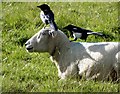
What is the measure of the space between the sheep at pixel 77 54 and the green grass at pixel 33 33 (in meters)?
0.18

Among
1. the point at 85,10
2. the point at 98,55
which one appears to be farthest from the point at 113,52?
the point at 85,10

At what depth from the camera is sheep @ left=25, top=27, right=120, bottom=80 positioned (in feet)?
25.8

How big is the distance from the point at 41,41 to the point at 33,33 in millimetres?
2677

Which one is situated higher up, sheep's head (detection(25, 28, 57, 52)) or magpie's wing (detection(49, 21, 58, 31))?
magpie's wing (detection(49, 21, 58, 31))

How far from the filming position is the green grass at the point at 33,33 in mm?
7629

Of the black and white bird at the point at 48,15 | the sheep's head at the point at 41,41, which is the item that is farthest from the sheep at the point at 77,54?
the black and white bird at the point at 48,15

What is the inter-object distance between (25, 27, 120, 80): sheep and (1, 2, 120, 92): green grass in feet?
0.58

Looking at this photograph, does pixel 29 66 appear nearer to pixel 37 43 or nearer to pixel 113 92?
pixel 37 43

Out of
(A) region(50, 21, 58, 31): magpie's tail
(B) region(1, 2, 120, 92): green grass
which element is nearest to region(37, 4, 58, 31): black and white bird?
(A) region(50, 21, 58, 31): magpie's tail

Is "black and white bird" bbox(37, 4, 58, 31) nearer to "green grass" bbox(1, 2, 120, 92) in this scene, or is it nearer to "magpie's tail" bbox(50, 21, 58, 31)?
"magpie's tail" bbox(50, 21, 58, 31)

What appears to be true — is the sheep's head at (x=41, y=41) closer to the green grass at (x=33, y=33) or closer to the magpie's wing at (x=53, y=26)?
the magpie's wing at (x=53, y=26)

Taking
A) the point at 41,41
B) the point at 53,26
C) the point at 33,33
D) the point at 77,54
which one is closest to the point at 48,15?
the point at 53,26

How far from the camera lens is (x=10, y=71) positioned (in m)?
8.61

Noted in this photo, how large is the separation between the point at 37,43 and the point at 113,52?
1246 millimetres
